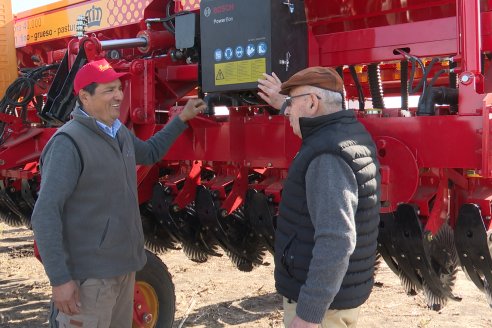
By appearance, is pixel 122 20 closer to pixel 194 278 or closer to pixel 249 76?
pixel 249 76

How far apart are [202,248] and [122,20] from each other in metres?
1.67

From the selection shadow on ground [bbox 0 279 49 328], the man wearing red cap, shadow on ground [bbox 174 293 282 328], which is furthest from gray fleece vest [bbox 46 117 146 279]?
shadow on ground [bbox 0 279 49 328]

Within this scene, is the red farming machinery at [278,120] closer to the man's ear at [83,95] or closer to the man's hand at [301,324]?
the man's ear at [83,95]

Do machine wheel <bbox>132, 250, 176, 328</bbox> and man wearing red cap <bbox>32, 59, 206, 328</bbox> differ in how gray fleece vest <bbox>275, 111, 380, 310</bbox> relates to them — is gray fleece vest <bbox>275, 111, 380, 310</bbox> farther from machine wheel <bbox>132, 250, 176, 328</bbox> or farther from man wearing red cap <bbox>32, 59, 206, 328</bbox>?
machine wheel <bbox>132, 250, 176, 328</bbox>

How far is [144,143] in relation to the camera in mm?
2998

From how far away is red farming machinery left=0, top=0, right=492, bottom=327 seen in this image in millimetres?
2604

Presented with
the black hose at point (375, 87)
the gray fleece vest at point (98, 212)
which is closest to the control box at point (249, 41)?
the black hose at point (375, 87)

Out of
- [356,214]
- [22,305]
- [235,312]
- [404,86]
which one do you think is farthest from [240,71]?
[22,305]

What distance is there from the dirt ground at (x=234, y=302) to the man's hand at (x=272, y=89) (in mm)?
2075

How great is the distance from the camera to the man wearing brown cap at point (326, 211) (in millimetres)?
1769

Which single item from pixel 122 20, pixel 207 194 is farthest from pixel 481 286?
pixel 122 20

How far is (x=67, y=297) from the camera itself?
2.29 meters

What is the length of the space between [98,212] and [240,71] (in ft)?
3.25

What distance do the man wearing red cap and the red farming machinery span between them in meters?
0.72
